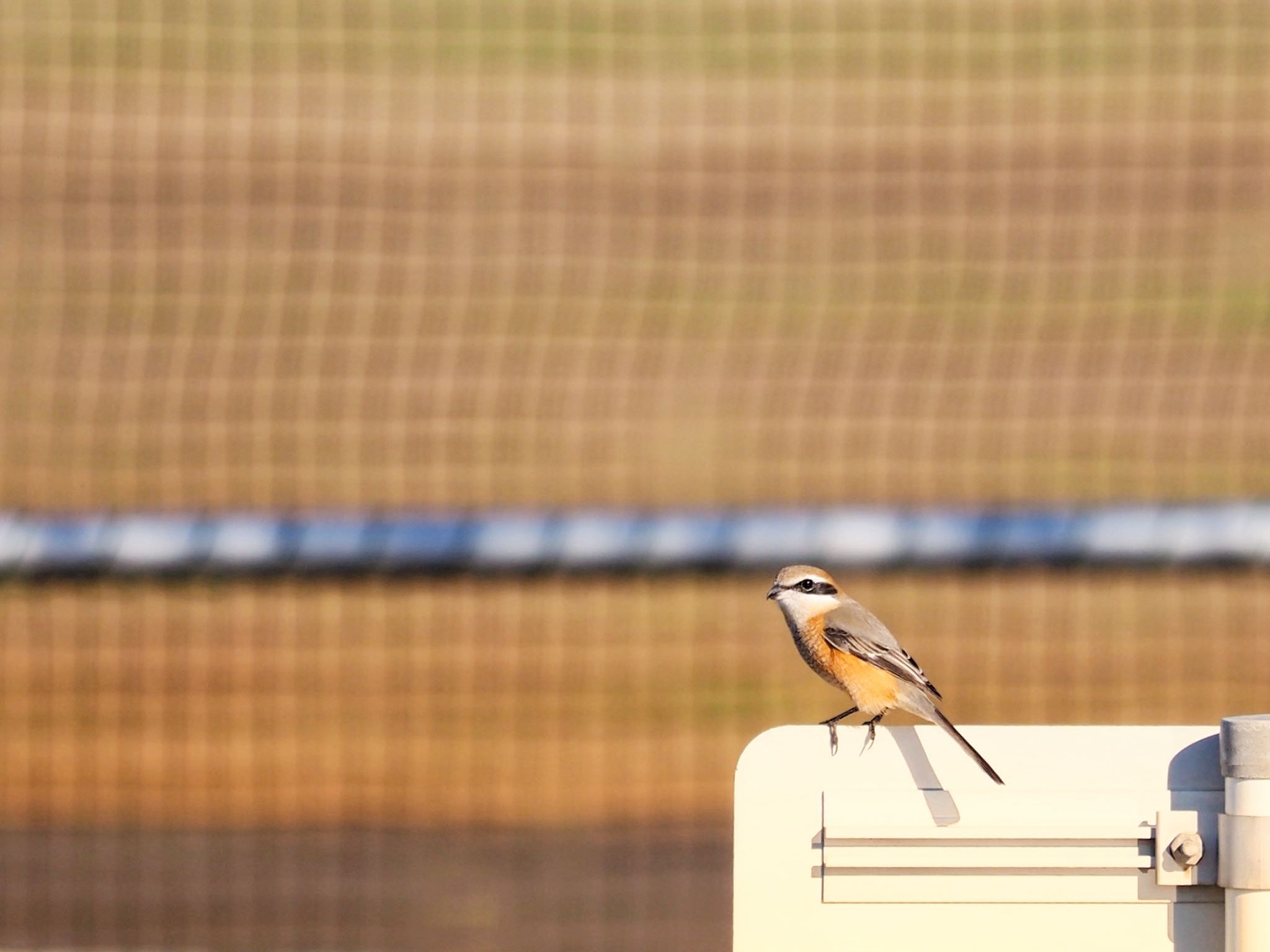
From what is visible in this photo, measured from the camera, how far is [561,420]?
3.11 meters

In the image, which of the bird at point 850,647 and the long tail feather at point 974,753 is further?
the bird at point 850,647

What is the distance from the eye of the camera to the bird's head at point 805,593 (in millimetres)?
1700

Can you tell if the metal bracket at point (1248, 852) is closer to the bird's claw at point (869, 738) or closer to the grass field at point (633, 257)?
the bird's claw at point (869, 738)

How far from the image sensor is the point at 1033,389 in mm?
3125

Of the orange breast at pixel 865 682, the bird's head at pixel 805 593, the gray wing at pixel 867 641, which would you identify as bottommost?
the orange breast at pixel 865 682

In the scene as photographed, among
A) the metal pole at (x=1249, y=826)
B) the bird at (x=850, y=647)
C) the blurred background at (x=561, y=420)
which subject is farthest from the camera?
the blurred background at (x=561, y=420)

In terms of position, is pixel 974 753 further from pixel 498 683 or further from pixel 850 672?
→ pixel 498 683

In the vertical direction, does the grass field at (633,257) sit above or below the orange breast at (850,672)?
above

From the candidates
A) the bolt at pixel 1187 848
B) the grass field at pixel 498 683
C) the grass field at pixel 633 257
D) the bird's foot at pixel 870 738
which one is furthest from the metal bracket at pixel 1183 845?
the grass field at pixel 633 257

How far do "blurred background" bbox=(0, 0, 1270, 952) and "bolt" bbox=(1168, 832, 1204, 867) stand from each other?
5.65 feet

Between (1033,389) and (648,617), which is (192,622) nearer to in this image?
(648,617)

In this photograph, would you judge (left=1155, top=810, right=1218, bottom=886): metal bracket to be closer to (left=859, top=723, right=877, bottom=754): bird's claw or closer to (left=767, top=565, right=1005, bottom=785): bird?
(left=859, top=723, right=877, bottom=754): bird's claw

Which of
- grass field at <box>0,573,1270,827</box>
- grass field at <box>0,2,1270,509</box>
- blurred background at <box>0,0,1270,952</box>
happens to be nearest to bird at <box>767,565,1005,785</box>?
blurred background at <box>0,0,1270,952</box>

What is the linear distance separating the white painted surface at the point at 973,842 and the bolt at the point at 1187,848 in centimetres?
1
